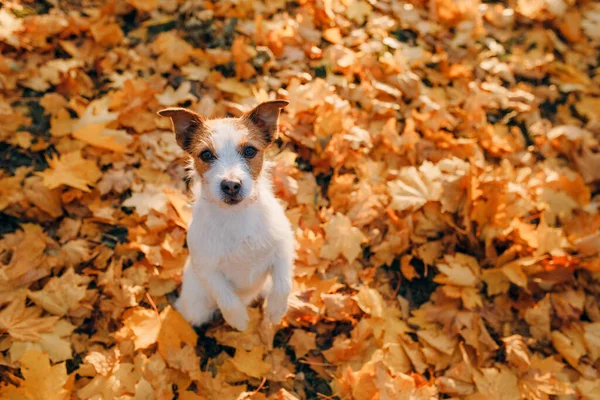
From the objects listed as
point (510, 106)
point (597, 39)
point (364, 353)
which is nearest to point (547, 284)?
point (364, 353)

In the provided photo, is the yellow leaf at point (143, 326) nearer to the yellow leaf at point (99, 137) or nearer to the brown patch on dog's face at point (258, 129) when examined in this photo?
the brown patch on dog's face at point (258, 129)

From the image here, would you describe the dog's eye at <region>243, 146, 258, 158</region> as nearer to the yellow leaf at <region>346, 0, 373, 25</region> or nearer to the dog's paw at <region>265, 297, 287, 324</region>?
the dog's paw at <region>265, 297, 287, 324</region>

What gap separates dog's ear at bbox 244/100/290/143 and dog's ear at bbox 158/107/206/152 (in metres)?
0.31

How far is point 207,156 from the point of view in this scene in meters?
3.01

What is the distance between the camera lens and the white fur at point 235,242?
9.74 ft

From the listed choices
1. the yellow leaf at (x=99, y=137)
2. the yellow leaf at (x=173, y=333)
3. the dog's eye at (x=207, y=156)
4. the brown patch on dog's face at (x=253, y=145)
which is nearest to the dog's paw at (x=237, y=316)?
the yellow leaf at (x=173, y=333)

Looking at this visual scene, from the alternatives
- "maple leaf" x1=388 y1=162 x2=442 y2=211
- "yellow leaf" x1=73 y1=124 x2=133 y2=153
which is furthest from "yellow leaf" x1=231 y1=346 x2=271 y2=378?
"yellow leaf" x1=73 y1=124 x2=133 y2=153

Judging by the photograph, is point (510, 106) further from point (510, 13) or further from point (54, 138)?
point (54, 138)

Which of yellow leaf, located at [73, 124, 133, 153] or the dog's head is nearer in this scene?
the dog's head

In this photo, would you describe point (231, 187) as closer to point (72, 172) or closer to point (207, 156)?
point (207, 156)

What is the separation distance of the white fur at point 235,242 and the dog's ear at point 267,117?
20cm

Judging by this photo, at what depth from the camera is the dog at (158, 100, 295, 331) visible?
2.96 metres

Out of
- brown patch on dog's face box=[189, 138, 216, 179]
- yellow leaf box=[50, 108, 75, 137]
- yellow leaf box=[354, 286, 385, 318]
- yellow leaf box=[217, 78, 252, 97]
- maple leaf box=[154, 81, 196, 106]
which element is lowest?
yellow leaf box=[354, 286, 385, 318]

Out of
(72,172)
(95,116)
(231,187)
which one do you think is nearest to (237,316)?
(231,187)
